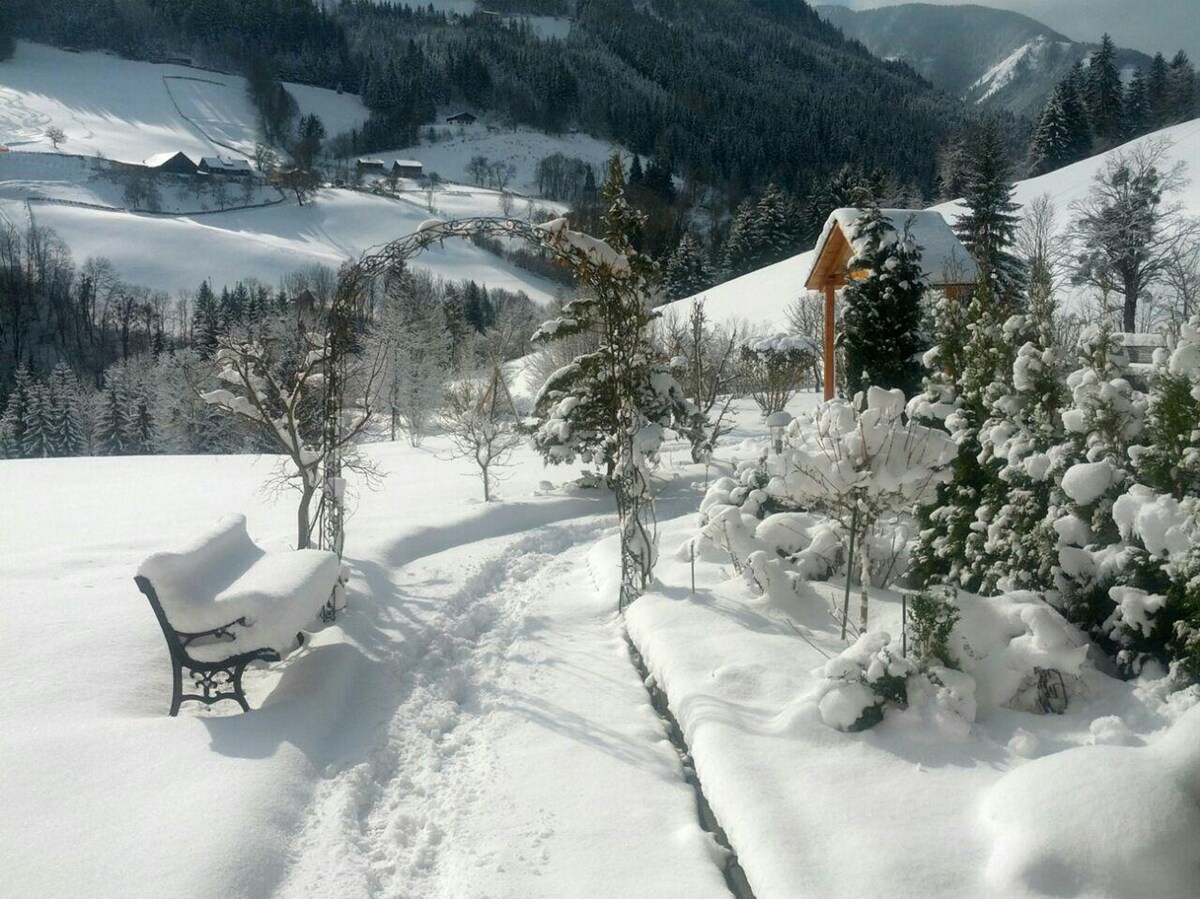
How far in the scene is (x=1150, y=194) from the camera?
2995cm

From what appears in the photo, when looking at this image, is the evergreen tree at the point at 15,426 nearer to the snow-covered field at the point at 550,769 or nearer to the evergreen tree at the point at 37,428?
the evergreen tree at the point at 37,428

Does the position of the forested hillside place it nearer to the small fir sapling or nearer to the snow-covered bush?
the snow-covered bush

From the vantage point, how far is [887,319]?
10.2 m

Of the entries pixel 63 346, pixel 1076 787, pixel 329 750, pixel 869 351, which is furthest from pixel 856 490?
pixel 63 346

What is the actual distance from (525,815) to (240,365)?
5.74 metres

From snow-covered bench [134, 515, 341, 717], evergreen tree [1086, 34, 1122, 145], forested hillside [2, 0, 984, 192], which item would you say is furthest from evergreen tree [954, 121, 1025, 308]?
forested hillside [2, 0, 984, 192]

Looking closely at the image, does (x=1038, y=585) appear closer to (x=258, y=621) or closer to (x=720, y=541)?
(x=720, y=541)

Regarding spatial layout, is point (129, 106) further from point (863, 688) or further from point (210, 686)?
point (863, 688)

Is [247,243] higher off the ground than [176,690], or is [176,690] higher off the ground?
[247,243]

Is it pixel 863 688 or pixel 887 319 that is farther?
pixel 887 319

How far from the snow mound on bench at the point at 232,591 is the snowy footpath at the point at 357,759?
0.49 m

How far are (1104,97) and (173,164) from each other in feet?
292

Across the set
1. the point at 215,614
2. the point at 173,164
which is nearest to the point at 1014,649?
the point at 215,614

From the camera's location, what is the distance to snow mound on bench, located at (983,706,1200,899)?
2.94m
